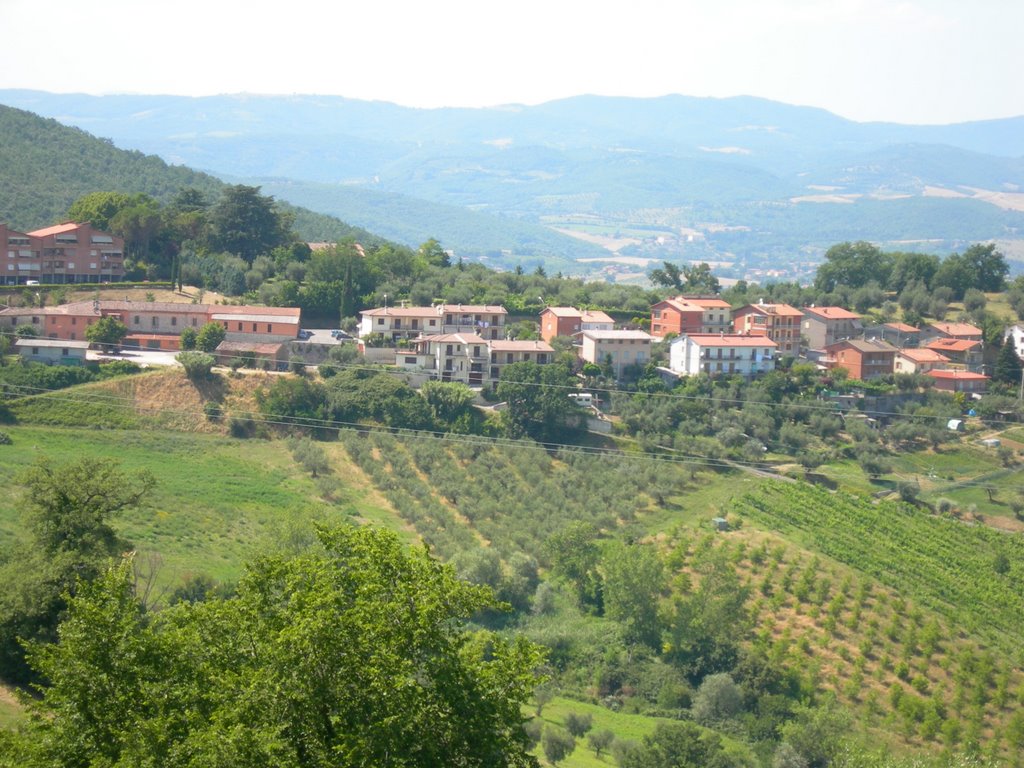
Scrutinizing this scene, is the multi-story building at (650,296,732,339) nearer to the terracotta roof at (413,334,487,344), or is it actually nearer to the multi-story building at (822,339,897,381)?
the multi-story building at (822,339,897,381)

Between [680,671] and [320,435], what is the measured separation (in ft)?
47.1

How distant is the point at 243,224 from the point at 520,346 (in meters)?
16.0

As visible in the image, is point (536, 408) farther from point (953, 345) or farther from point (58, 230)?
point (58, 230)

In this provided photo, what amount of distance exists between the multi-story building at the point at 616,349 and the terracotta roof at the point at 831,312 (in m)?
11.0

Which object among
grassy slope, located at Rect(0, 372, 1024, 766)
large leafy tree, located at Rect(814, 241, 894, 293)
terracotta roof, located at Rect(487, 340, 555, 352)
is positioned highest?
large leafy tree, located at Rect(814, 241, 894, 293)

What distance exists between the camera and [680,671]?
27.5 m

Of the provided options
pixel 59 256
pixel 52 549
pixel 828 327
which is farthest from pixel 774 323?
pixel 52 549

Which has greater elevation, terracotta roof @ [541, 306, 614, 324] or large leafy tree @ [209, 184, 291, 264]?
large leafy tree @ [209, 184, 291, 264]

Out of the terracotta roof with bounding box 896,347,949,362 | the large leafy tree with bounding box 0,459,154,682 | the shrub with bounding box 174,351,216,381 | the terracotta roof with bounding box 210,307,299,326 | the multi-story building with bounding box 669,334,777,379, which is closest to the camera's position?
the large leafy tree with bounding box 0,459,154,682

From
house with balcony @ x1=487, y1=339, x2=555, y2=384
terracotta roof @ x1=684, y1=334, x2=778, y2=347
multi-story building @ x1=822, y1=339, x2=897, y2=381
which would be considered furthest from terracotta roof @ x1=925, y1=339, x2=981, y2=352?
house with balcony @ x1=487, y1=339, x2=555, y2=384

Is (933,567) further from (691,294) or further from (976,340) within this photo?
(691,294)

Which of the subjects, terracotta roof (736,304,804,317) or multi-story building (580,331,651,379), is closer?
multi-story building (580,331,651,379)

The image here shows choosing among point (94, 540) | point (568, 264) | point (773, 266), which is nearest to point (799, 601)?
point (94, 540)

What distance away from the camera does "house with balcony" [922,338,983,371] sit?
49.2 meters
